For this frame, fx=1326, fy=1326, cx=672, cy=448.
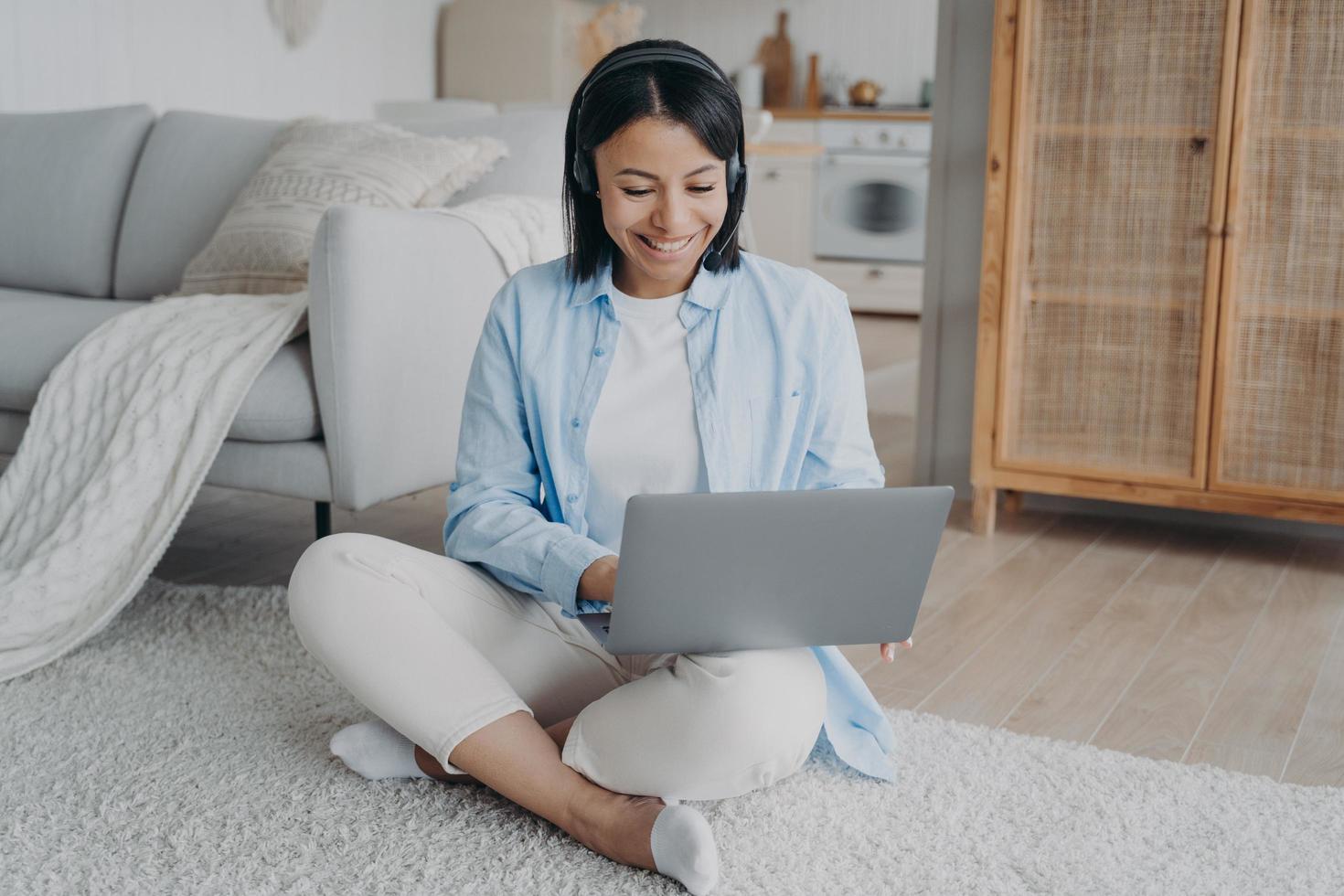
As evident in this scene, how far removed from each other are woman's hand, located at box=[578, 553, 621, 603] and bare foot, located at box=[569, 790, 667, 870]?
0.21 m

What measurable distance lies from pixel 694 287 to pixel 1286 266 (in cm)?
167

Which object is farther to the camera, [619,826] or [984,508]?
[984,508]

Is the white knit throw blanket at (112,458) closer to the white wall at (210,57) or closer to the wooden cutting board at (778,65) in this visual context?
the white wall at (210,57)

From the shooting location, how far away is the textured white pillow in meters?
2.49

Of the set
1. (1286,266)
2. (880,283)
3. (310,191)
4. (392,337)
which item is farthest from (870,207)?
(392,337)

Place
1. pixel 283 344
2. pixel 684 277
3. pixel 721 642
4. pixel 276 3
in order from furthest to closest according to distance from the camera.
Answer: pixel 276 3
pixel 283 344
pixel 684 277
pixel 721 642

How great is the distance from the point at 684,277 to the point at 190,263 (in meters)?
1.51

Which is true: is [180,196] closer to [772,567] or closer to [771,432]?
[771,432]

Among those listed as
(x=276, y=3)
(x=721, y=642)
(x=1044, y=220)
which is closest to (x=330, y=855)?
(x=721, y=642)

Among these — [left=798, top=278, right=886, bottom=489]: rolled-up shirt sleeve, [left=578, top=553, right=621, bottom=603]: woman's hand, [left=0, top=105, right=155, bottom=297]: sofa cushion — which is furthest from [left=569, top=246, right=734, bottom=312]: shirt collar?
[left=0, top=105, right=155, bottom=297]: sofa cushion

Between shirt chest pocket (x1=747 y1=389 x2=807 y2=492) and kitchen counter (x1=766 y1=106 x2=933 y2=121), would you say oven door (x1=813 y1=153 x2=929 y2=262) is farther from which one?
shirt chest pocket (x1=747 y1=389 x2=807 y2=492)

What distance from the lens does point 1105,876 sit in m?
1.36

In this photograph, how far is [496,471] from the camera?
1501 millimetres

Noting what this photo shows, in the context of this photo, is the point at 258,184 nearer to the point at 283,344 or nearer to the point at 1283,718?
the point at 283,344
